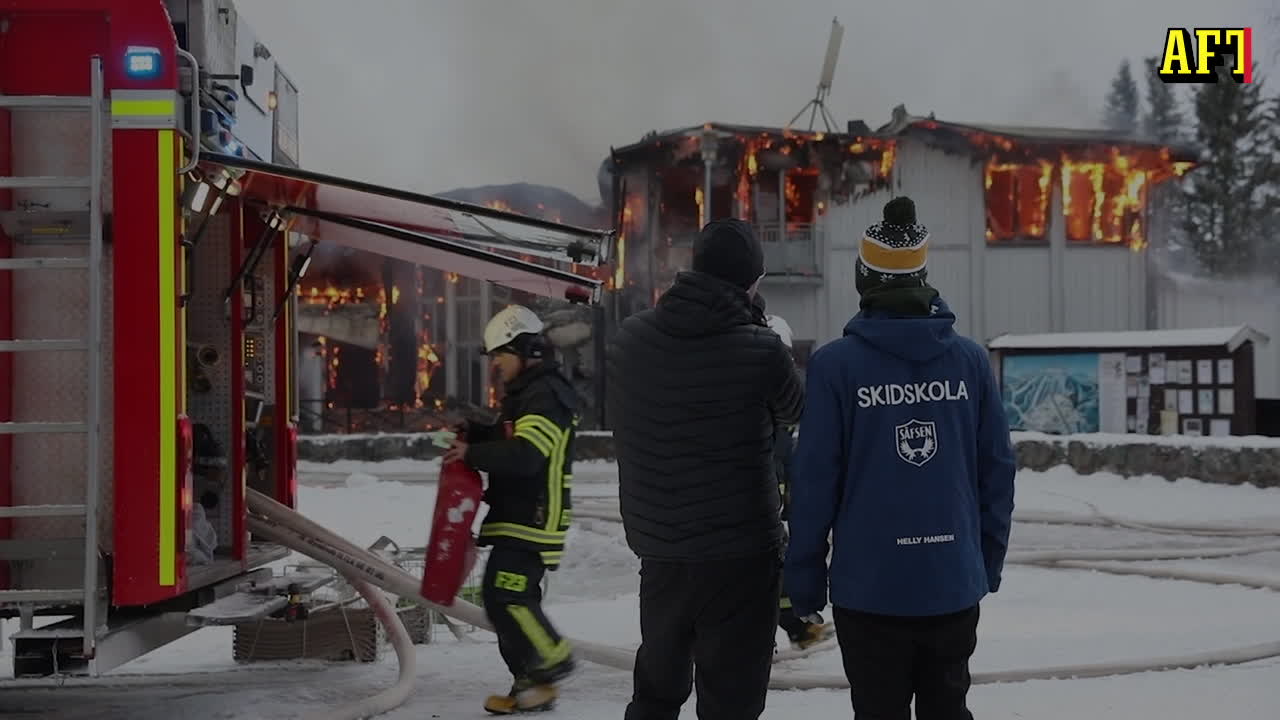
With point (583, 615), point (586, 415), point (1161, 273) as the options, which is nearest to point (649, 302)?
point (586, 415)

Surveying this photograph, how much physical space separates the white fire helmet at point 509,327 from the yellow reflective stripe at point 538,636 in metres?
1.16

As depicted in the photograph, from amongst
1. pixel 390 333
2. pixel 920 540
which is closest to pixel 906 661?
pixel 920 540

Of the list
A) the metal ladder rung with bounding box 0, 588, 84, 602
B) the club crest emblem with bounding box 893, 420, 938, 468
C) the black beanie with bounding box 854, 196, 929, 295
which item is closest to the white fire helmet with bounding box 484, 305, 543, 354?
the metal ladder rung with bounding box 0, 588, 84, 602

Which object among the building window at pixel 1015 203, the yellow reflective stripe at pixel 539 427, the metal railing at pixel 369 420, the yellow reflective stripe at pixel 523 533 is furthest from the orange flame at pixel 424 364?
the yellow reflective stripe at pixel 539 427

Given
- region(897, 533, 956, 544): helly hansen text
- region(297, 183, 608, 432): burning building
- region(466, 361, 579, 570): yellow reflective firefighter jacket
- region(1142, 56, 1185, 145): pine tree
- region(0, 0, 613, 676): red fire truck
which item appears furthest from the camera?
region(1142, 56, 1185, 145): pine tree

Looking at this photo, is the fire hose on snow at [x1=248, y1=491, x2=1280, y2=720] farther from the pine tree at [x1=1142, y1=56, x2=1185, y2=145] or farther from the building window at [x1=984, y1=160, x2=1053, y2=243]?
the pine tree at [x1=1142, y1=56, x2=1185, y2=145]

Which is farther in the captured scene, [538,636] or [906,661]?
[538,636]

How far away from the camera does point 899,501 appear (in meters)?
3.36

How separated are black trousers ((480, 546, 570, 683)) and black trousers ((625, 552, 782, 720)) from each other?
5.67ft

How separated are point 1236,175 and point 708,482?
2021 inches

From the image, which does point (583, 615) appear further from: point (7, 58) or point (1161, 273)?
point (1161, 273)

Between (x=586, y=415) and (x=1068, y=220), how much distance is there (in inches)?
481

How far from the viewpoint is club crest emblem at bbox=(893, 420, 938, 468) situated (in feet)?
11.0

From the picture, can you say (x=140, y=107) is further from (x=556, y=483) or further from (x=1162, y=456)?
(x=1162, y=456)
